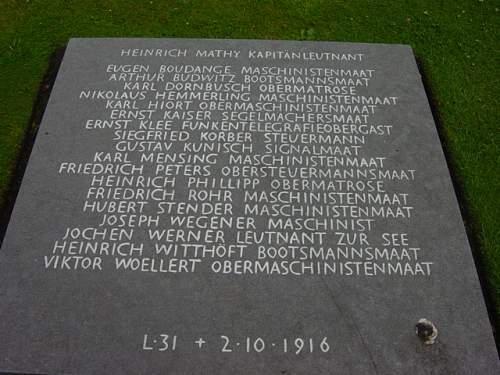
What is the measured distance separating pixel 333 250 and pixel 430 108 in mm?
2899

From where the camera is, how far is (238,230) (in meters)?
5.29

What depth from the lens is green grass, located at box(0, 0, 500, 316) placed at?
22.1 feet

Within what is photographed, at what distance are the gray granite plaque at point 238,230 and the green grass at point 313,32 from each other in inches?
26.9

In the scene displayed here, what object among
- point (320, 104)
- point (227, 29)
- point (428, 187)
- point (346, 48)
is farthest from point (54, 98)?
point (428, 187)

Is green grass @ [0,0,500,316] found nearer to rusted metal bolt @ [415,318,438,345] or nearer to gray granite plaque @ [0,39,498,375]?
gray granite plaque @ [0,39,498,375]

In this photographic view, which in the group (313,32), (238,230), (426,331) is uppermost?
(313,32)

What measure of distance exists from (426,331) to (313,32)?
5.31m

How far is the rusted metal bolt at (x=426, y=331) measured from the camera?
15.3 ft

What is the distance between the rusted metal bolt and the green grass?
2547mm

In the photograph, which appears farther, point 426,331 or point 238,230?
point 238,230

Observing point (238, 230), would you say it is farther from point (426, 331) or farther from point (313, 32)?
point (313, 32)

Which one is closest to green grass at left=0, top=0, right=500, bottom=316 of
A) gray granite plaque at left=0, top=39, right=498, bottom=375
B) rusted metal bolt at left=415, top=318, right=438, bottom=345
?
gray granite plaque at left=0, top=39, right=498, bottom=375

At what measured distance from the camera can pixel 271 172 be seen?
576 centimetres

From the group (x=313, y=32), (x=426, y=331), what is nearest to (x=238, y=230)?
(x=426, y=331)
